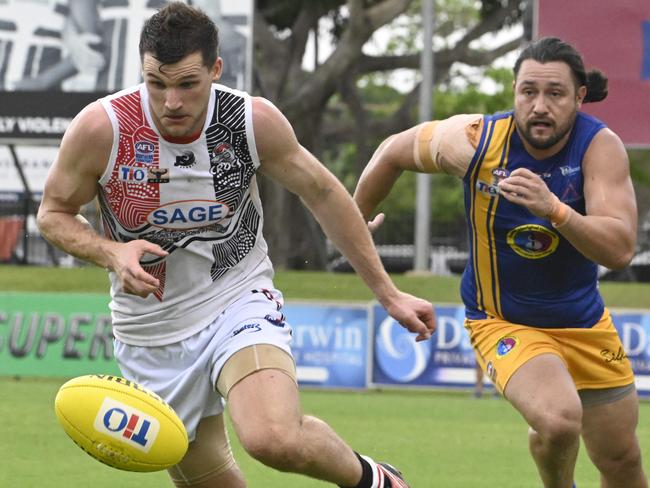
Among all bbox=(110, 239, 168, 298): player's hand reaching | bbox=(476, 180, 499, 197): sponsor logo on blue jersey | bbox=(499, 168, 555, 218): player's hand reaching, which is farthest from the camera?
bbox=(476, 180, 499, 197): sponsor logo on blue jersey

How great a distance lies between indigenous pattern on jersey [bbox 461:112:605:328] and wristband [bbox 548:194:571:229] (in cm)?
42

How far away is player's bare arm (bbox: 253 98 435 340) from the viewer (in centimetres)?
523

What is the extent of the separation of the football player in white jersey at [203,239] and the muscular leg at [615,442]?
1068 mm

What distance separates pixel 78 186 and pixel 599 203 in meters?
2.11

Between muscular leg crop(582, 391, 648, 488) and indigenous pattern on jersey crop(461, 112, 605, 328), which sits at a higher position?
indigenous pattern on jersey crop(461, 112, 605, 328)

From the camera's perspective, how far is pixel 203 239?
17.4 ft

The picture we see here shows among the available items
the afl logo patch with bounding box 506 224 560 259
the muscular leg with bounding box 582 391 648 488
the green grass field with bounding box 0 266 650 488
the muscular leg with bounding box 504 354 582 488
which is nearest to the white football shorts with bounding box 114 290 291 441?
the muscular leg with bounding box 504 354 582 488

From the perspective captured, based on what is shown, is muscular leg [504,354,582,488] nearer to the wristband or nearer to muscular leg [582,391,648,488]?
muscular leg [582,391,648,488]

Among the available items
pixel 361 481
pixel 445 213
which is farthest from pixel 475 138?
pixel 445 213

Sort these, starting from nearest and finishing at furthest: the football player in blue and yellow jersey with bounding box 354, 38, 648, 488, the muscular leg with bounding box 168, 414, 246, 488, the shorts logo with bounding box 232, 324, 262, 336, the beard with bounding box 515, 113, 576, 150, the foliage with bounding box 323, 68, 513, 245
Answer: the shorts logo with bounding box 232, 324, 262, 336 < the muscular leg with bounding box 168, 414, 246, 488 < the football player in blue and yellow jersey with bounding box 354, 38, 648, 488 < the beard with bounding box 515, 113, 576, 150 < the foliage with bounding box 323, 68, 513, 245

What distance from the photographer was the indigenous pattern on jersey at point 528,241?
19.3 feet

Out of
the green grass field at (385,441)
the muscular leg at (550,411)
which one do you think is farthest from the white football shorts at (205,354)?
the green grass field at (385,441)

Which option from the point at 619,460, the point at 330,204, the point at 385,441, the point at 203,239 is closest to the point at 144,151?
the point at 203,239

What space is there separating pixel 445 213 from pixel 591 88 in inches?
1139
